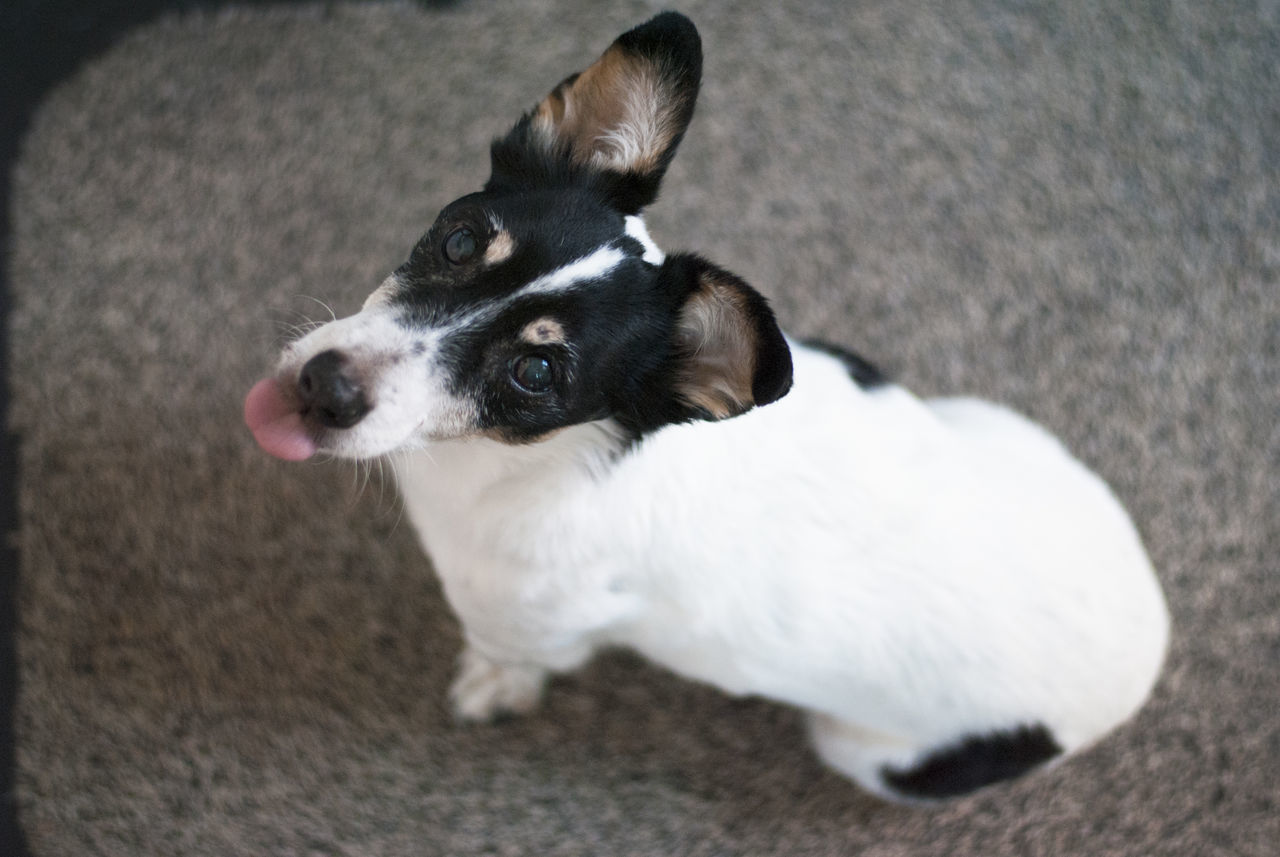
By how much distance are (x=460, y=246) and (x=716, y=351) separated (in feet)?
1.49

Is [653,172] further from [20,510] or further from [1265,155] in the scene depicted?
[1265,155]

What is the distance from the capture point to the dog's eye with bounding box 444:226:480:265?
1.43 metres

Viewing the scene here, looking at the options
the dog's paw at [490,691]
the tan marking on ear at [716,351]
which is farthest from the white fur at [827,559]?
the dog's paw at [490,691]

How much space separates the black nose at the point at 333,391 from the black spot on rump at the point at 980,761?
4.19 ft

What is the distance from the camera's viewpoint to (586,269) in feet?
Answer: 4.51

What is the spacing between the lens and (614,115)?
1.47m

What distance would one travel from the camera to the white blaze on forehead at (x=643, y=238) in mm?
1464

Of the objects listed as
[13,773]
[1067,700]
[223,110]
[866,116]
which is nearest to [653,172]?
[1067,700]

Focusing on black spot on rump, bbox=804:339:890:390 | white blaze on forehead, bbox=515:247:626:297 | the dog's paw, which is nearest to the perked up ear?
white blaze on forehead, bbox=515:247:626:297

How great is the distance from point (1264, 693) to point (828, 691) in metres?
1.54

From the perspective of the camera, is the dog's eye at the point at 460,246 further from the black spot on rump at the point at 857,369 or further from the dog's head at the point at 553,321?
the black spot on rump at the point at 857,369

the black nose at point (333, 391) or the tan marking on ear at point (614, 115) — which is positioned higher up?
the tan marking on ear at point (614, 115)

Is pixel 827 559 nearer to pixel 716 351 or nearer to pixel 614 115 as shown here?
pixel 716 351

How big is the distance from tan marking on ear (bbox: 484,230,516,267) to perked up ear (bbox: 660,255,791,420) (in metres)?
0.25
